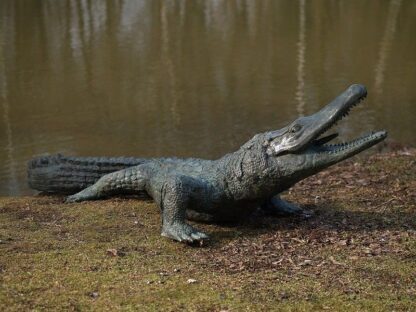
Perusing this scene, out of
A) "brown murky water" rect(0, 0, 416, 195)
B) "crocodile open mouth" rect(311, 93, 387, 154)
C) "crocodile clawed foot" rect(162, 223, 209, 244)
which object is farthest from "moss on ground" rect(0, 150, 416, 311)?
"brown murky water" rect(0, 0, 416, 195)

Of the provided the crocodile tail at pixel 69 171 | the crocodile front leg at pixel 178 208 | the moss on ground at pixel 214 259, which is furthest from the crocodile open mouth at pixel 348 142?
the crocodile tail at pixel 69 171

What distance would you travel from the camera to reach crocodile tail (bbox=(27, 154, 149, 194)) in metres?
6.97

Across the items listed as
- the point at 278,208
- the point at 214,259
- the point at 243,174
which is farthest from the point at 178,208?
the point at 278,208

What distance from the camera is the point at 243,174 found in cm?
548

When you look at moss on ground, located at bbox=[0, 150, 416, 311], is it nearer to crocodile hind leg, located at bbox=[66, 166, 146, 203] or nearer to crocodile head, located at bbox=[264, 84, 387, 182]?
crocodile hind leg, located at bbox=[66, 166, 146, 203]

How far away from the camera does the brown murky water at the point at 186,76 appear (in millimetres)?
10484

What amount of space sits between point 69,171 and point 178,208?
7.03 ft

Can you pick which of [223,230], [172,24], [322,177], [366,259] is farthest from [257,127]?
[172,24]

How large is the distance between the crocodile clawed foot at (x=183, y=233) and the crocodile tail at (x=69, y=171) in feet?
5.30

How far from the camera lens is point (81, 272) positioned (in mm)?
4492

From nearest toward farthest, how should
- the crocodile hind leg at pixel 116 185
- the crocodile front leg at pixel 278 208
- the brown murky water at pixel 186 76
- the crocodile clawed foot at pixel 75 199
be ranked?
the crocodile front leg at pixel 278 208 < the crocodile hind leg at pixel 116 185 < the crocodile clawed foot at pixel 75 199 < the brown murky water at pixel 186 76

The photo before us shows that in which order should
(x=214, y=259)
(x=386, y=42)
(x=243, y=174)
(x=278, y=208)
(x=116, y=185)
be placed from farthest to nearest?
(x=386, y=42)
(x=116, y=185)
(x=278, y=208)
(x=243, y=174)
(x=214, y=259)

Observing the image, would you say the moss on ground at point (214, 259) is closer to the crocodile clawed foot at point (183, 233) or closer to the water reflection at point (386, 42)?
the crocodile clawed foot at point (183, 233)

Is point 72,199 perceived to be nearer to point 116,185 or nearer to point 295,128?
point 116,185
